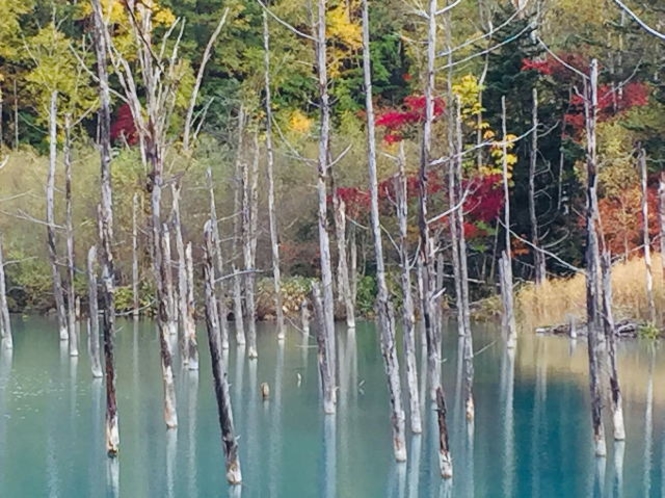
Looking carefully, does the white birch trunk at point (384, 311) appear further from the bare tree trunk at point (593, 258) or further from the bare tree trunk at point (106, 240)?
the bare tree trunk at point (106, 240)

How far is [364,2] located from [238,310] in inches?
558

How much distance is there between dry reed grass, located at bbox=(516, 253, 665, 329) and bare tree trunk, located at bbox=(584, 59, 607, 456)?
1333cm

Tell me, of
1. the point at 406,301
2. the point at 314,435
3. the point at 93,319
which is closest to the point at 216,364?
the point at 406,301

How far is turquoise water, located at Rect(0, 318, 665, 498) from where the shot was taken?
45.0 ft

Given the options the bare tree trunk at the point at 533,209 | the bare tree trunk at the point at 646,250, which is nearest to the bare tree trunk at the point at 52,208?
the bare tree trunk at the point at 533,209

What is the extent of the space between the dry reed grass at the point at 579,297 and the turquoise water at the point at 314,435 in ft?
10.8

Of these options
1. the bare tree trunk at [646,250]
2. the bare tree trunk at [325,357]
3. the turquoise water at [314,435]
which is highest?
the bare tree trunk at [646,250]

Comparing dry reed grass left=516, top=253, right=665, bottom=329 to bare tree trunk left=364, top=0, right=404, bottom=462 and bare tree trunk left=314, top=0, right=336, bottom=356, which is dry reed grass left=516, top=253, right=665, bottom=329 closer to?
bare tree trunk left=314, top=0, right=336, bottom=356

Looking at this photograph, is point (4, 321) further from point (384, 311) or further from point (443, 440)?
point (443, 440)

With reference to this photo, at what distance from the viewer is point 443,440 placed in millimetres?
13234

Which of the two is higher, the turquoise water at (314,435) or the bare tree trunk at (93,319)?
the bare tree trunk at (93,319)

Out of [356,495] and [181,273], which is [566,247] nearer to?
[181,273]

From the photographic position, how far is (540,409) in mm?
→ 18703

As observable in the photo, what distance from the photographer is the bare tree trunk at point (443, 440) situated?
12.9 meters
